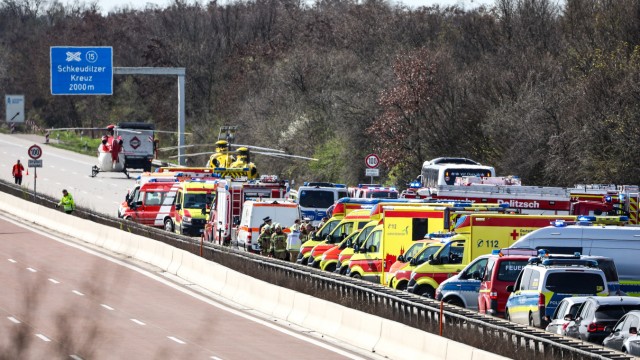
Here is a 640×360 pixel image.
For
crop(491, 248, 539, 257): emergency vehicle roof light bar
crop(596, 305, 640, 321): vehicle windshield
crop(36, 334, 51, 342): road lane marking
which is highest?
crop(491, 248, 539, 257): emergency vehicle roof light bar

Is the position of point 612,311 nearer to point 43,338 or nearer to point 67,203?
point 43,338

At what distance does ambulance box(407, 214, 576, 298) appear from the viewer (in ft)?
89.9

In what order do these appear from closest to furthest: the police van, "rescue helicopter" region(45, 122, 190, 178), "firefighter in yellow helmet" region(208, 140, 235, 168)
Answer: the police van → "firefighter in yellow helmet" region(208, 140, 235, 168) → "rescue helicopter" region(45, 122, 190, 178)

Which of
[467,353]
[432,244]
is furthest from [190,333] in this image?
[467,353]

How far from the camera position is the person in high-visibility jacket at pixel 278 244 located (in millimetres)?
36938

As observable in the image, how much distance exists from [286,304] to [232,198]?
43.1ft

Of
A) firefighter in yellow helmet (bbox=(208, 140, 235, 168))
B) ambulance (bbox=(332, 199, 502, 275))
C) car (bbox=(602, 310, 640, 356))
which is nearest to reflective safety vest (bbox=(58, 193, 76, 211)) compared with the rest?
firefighter in yellow helmet (bbox=(208, 140, 235, 168))

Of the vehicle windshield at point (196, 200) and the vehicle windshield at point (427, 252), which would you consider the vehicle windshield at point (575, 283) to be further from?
the vehicle windshield at point (196, 200)

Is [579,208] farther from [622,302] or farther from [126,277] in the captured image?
[622,302]

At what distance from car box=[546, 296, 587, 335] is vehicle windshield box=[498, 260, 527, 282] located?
9.44 feet

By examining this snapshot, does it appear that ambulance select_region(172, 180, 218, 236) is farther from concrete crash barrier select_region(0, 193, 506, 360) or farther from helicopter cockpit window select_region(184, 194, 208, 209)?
concrete crash barrier select_region(0, 193, 506, 360)

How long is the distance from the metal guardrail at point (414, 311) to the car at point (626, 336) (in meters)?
0.60

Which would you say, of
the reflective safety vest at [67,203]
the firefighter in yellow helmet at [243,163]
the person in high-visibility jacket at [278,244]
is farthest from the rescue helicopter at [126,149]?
the person in high-visibility jacket at [278,244]

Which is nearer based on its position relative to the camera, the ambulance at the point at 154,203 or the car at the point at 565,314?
the car at the point at 565,314
